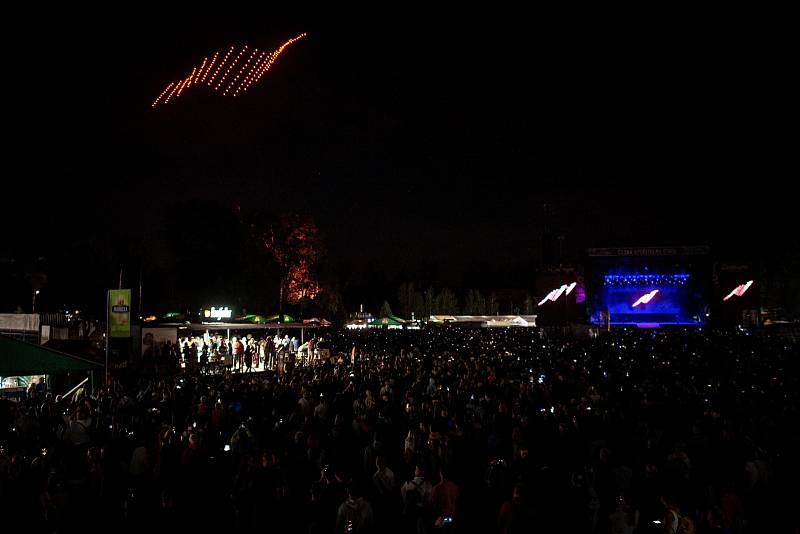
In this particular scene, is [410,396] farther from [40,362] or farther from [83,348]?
[83,348]

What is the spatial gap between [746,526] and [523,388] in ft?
22.9

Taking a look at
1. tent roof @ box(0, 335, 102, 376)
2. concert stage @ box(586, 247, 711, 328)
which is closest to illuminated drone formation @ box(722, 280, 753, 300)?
concert stage @ box(586, 247, 711, 328)

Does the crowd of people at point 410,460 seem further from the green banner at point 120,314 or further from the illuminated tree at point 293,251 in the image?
the illuminated tree at point 293,251

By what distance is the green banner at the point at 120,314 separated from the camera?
44.1ft

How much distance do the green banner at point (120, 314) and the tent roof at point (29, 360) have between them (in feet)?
7.56

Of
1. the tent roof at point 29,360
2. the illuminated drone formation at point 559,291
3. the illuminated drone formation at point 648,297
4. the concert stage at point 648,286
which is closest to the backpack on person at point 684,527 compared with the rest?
the tent roof at point 29,360

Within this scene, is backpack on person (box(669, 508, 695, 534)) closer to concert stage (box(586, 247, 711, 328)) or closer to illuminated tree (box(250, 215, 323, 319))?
concert stage (box(586, 247, 711, 328))

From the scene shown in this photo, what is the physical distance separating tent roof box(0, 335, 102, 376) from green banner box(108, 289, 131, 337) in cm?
230

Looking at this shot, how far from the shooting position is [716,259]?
46.5m

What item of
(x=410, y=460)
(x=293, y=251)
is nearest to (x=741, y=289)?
(x=293, y=251)

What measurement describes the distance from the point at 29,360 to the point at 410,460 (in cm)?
720

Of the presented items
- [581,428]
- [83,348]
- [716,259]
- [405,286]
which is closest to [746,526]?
[581,428]

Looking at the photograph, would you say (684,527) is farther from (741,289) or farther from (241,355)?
(741,289)

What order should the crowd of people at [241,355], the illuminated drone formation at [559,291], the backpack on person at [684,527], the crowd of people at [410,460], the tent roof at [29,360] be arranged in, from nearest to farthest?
the backpack on person at [684,527] → the crowd of people at [410,460] → the tent roof at [29,360] → the crowd of people at [241,355] → the illuminated drone formation at [559,291]
